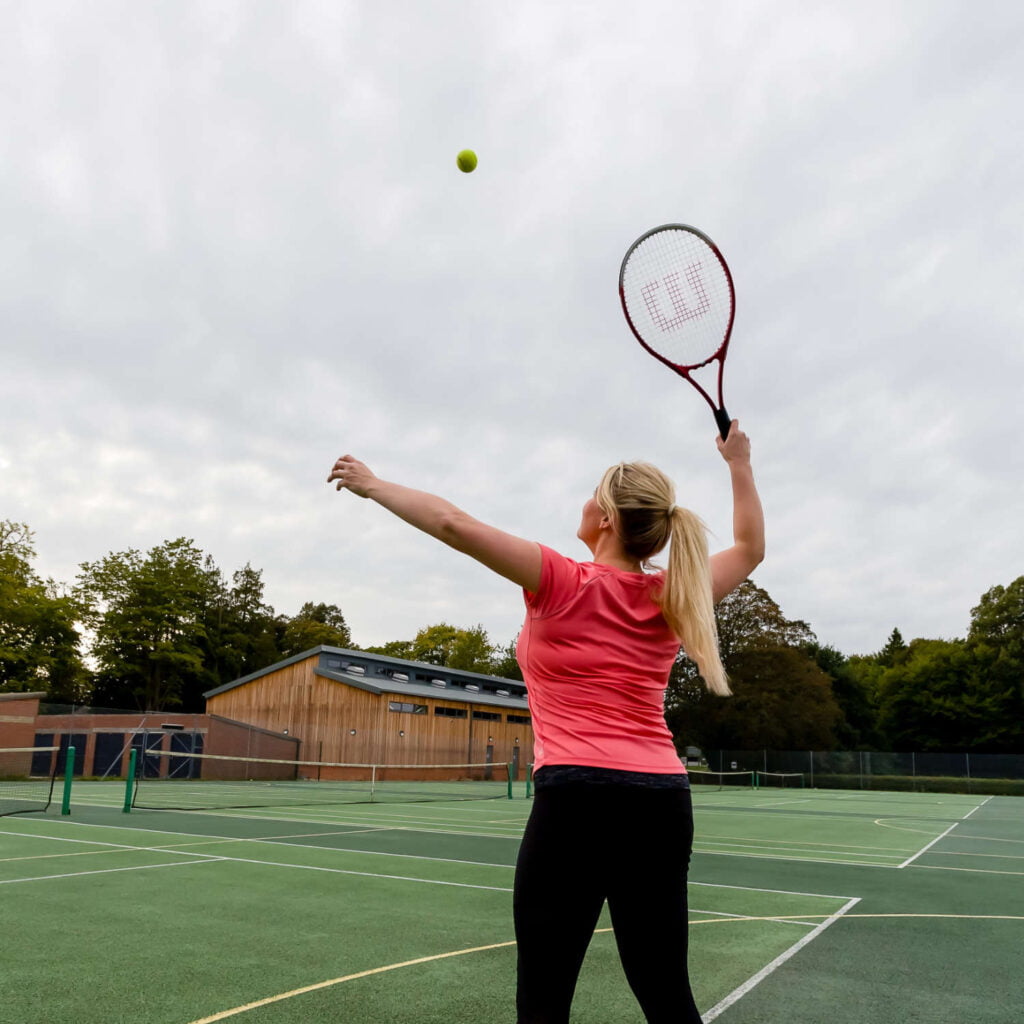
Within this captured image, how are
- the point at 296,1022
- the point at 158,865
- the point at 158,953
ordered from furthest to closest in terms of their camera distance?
the point at 158,865, the point at 158,953, the point at 296,1022

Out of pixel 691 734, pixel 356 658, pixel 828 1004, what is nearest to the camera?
pixel 828 1004

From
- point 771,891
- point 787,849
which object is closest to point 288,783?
point 787,849

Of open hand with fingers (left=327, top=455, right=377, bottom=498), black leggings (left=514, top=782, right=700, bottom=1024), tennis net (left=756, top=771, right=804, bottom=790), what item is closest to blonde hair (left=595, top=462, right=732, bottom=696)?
black leggings (left=514, top=782, right=700, bottom=1024)

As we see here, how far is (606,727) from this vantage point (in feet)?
7.36

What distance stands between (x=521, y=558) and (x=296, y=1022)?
Result: 3.28 m

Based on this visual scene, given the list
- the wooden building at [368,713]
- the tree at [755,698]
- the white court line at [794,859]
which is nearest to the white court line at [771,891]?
the white court line at [794,859]

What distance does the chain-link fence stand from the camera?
4312 centimetres

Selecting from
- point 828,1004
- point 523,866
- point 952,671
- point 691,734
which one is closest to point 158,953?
point 828,1004

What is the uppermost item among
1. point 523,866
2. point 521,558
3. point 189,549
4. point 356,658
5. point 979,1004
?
point 189,549

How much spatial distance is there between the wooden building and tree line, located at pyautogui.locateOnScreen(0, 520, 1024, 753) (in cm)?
1099

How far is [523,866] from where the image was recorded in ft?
7.02

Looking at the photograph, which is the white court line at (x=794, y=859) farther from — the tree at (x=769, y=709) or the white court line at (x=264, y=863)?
the tree at (x=769, y=709)

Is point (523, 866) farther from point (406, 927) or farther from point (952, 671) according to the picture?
point (952, 671)

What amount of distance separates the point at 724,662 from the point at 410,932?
5102cm
